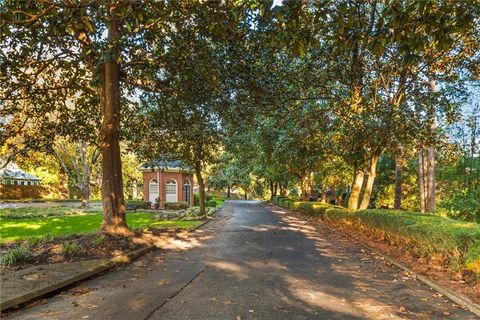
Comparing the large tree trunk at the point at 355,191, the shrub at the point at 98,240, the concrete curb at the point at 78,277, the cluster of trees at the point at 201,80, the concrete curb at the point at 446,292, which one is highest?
the cluster of trees at the point at 201,80

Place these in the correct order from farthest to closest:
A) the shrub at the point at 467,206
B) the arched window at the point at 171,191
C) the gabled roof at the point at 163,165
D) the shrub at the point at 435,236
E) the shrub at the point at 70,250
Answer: the arched window at the point at 171,191 < the gabled roof at the point at 163,165 < the shrub at the point at 467,206 < the shrub at the point at 70,250 < the shrub at the point at 435,236

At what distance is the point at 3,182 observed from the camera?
155 feet

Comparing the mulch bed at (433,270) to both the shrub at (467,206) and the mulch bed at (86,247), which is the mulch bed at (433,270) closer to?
the mulch bed at (86,247)

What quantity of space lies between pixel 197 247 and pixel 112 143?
4.48 m

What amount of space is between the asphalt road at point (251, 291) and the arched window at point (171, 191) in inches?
1022

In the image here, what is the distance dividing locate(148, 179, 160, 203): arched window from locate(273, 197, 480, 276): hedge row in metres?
25.3

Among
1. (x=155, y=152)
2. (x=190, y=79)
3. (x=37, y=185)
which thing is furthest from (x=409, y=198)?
(x=37, y=185)

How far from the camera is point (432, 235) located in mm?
8266

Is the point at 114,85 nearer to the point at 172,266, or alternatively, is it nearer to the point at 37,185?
the point at 172,266

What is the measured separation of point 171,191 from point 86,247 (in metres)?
26.7

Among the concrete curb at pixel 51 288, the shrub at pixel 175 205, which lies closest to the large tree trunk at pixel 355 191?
the concrete curb at pixel 51 288

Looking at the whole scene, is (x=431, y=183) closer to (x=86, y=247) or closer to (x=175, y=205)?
(x=86, y=247)

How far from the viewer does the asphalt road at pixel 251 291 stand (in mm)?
5406

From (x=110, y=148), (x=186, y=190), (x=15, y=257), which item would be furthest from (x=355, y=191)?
(x=186, y=190)
